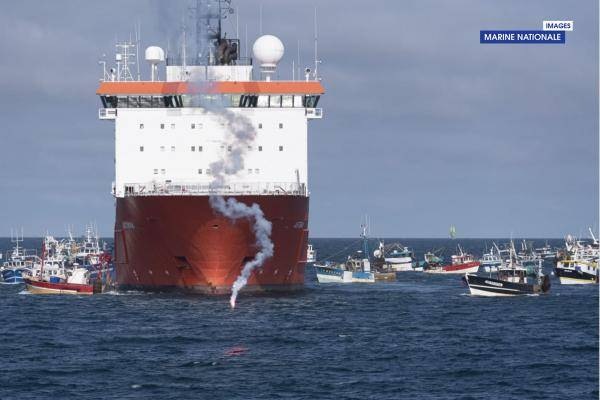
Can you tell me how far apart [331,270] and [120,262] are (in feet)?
117

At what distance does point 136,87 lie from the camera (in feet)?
271

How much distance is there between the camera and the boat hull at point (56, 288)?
8881cm

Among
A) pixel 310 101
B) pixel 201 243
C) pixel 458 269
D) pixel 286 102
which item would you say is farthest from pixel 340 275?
pixel 201 243

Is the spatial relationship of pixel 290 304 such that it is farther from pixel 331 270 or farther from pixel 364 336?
pixel 331 270

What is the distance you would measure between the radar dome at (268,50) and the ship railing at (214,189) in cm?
974

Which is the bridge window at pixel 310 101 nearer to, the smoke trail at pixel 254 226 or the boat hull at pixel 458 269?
the smoke trail at pixel 254 226

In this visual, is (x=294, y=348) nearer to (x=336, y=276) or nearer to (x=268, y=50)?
(x=268, y=50)

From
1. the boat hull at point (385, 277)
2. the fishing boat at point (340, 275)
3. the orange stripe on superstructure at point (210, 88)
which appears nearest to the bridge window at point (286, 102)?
the orange stripe on superstructure at point (210, 88)

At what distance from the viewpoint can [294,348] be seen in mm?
56125

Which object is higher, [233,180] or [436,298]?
[233,180]

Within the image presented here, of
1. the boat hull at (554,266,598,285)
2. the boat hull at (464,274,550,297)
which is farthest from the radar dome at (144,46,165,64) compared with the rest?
the boat hull at (554,266,598,285)

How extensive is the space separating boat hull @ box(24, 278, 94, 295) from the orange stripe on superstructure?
14.6 meters

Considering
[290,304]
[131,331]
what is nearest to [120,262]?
[290,304]

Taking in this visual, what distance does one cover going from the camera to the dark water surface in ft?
151
